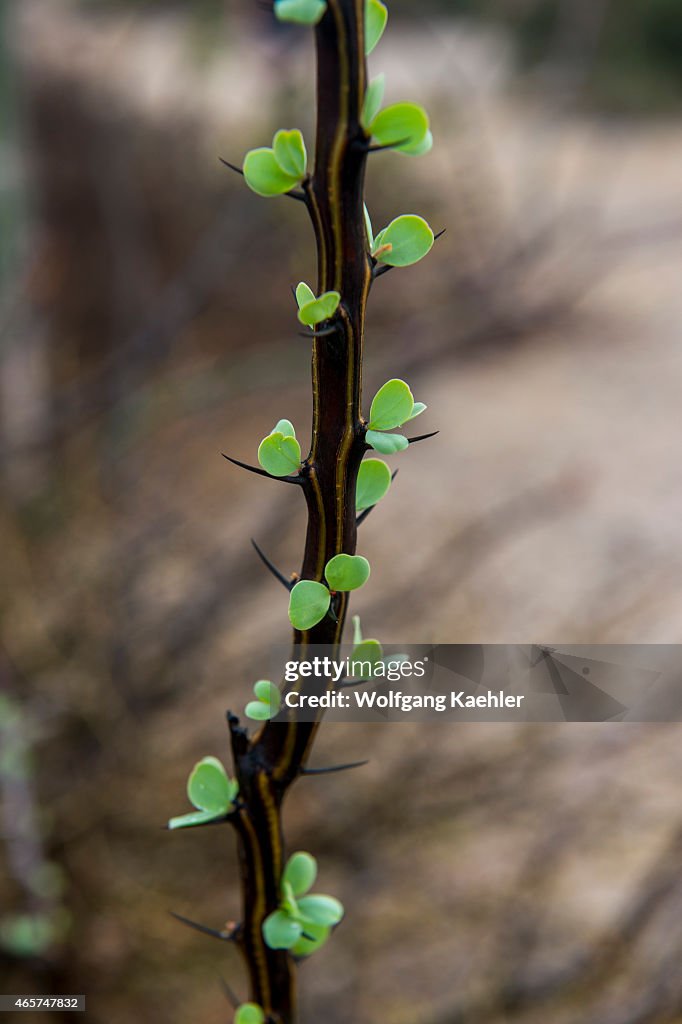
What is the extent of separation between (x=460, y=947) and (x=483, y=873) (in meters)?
0.13

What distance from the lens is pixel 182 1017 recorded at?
0.71 meters

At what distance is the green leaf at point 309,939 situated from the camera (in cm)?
21

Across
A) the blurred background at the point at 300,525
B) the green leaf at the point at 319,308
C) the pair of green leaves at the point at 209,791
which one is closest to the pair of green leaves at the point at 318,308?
the green leaf at the point at 319,308

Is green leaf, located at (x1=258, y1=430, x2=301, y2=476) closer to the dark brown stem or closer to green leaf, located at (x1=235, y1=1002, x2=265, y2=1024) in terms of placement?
the dark brown stem

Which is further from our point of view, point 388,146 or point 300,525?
point 300,525

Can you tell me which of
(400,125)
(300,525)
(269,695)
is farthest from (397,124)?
(300,525)

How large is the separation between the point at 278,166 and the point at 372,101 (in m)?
0.02

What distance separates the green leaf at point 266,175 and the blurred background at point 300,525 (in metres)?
0.42

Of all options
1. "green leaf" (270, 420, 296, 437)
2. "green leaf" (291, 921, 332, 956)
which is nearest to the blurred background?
"green leaf" (291, 921, 332, 956)

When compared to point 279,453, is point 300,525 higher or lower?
higher

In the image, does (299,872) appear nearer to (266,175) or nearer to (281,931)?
(281,931)

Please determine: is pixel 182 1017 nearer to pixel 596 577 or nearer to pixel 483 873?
pixel 483 873

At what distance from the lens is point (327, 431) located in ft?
0.55

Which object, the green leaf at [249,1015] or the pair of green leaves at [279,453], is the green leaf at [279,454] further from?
the green leaf at [249,1015]
